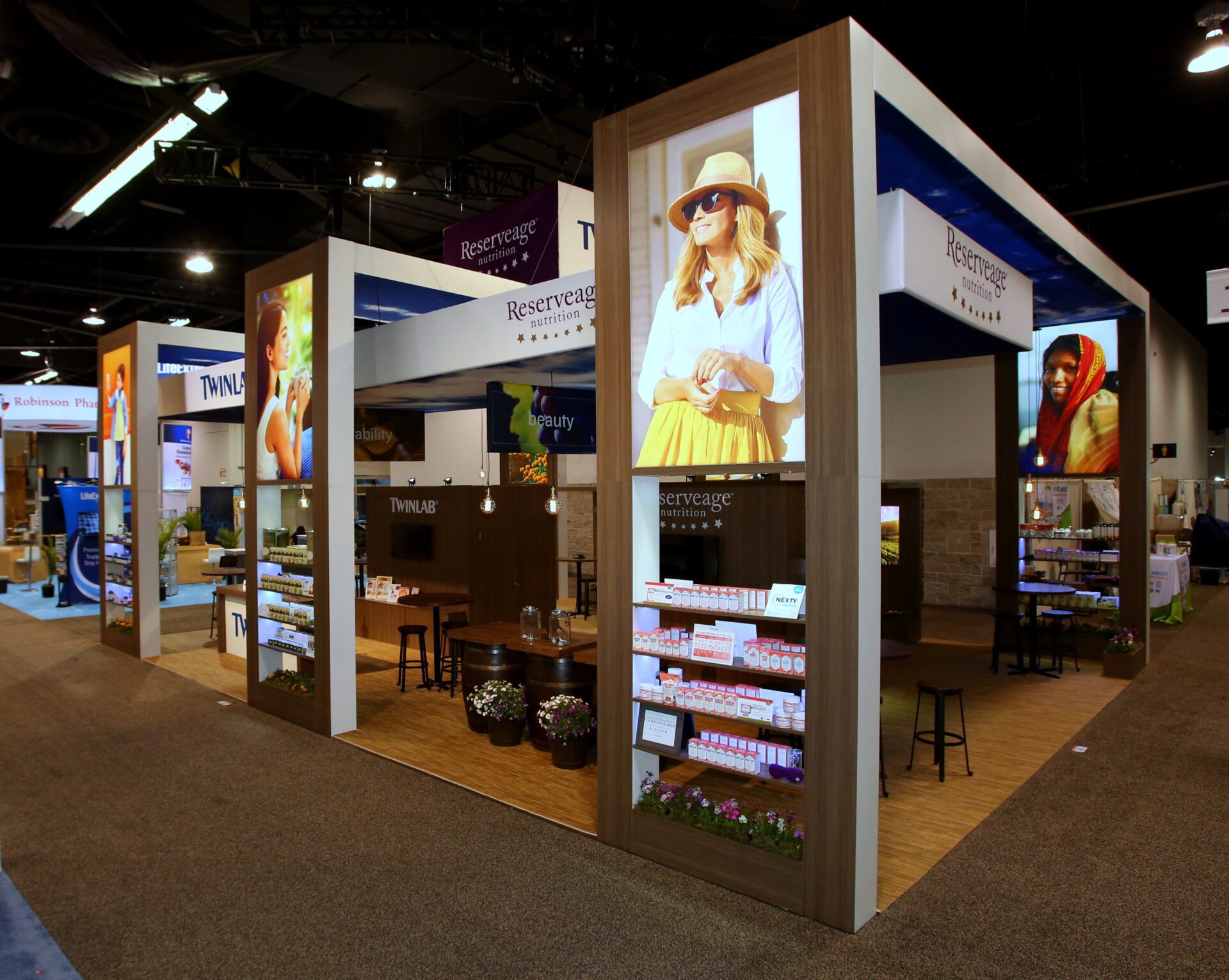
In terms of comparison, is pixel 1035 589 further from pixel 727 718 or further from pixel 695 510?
pixel 727 718


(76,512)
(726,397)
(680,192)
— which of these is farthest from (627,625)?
(76,512)

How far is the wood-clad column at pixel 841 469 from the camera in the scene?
125 inches

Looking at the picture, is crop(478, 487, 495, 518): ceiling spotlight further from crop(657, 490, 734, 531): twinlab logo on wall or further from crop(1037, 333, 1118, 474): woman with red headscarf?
crop(1037, 333, 1118, 474): woman with red headscarf

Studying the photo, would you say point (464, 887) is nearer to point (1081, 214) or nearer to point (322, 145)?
point (322, 145)

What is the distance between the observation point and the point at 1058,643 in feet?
26.3

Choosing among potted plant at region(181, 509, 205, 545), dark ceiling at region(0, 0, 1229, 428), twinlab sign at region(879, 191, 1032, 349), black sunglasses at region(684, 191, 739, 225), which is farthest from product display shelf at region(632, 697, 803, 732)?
potted plant at region(181, 509, 205, 545)

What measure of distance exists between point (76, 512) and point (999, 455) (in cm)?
1403

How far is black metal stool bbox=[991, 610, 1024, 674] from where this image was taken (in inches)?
305

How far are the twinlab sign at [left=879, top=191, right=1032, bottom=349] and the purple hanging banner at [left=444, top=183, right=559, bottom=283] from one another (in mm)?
3936

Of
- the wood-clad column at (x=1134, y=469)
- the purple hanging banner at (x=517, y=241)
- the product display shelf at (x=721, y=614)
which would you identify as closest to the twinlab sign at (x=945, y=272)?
the product display shelf at (x=721, y=614)

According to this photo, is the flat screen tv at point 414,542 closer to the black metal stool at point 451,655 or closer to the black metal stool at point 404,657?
the black metal stool at point 451,655

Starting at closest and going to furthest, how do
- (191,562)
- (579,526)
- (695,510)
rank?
1. (695,510)
2. (579,526)
3. (191,562)

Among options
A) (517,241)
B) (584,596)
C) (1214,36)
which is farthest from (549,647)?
(584,596)

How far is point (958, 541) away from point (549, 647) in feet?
27.3
